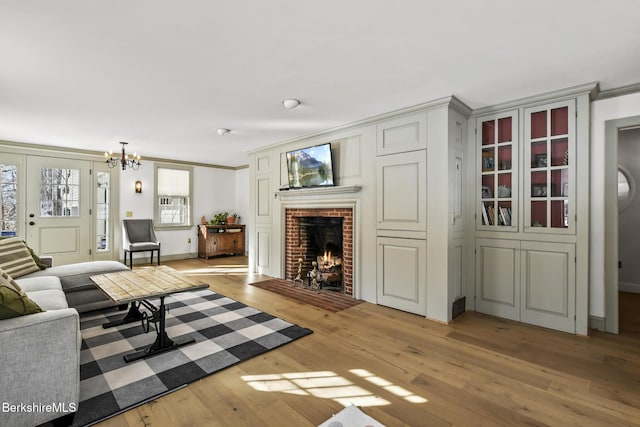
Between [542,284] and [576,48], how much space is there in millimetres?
2195

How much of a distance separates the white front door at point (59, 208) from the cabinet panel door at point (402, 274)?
5774 mm

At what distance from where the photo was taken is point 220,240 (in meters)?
7.34

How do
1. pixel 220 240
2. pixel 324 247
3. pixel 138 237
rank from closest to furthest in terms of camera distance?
pixel 324 247
pixel 138 237
pixel 220 240

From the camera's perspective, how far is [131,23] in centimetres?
193

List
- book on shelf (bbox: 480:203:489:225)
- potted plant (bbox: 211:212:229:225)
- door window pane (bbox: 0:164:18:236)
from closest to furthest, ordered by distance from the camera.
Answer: book on shelf (bbox: 480:203:489:225), door window pane (bbox: 0:164:18:236), potted plant (bbox: 211:212:229:225)

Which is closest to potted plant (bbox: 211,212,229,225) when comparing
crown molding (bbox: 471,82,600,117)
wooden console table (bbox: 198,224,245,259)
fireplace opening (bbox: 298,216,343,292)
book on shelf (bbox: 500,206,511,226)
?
wooden console table (bbox: 198,224,245,259)

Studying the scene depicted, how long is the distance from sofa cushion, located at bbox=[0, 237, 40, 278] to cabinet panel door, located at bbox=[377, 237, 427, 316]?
3924 mm

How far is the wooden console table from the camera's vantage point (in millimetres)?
7164

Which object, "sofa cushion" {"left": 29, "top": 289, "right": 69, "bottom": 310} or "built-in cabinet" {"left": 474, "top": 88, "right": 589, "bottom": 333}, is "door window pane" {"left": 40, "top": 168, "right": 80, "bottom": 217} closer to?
"sofa cushion" {"left": 29, "top": 289, "right": 69, "bottom": 310}

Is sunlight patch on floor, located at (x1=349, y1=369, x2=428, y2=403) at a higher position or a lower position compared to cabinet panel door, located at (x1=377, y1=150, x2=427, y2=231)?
lower

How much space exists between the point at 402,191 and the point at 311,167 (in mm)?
1514

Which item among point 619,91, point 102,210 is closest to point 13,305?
point 619,91

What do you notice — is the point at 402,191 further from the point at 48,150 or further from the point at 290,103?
the point at 48,150

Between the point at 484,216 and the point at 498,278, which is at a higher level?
the point at 484,216
